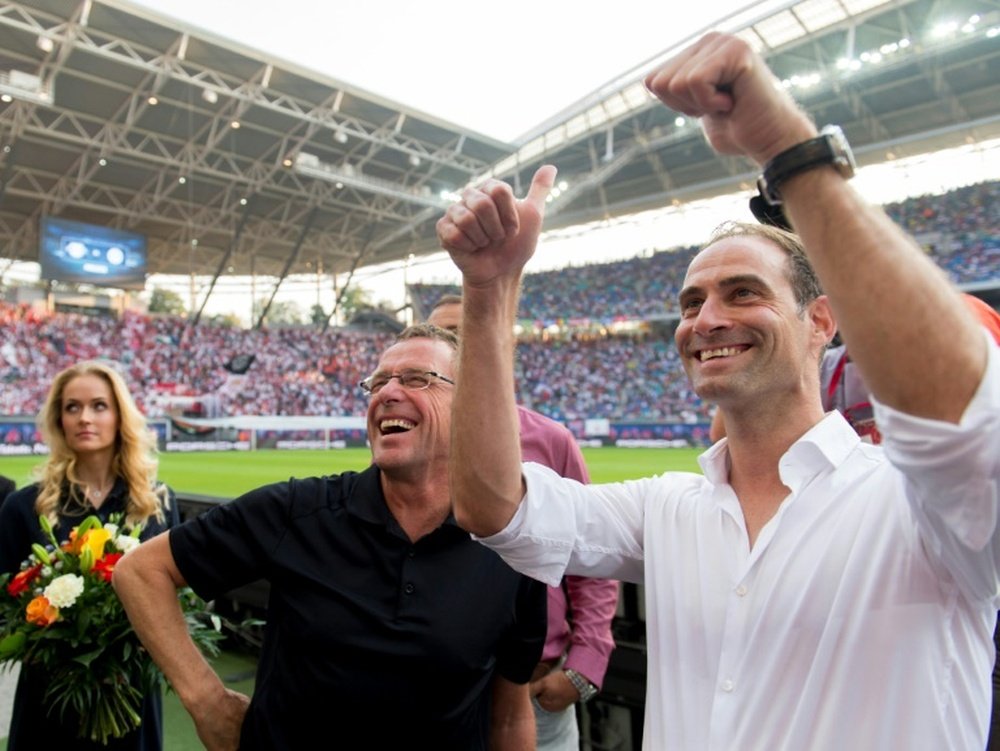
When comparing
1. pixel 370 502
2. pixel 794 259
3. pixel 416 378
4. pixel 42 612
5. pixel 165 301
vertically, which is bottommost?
pixel 42 612

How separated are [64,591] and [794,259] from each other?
2529 millimetres

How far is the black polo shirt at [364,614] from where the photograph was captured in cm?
190

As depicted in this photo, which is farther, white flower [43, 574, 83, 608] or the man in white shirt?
white flower [43, 574, 83, 608]

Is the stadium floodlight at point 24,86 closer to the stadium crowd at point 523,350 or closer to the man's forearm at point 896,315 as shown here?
the stadium crowd at point 523,350

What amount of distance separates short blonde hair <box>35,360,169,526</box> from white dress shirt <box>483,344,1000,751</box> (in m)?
2.65

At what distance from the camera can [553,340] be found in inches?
1647

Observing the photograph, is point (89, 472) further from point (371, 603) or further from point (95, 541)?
point (371, 603)

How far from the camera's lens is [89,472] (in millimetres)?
3619

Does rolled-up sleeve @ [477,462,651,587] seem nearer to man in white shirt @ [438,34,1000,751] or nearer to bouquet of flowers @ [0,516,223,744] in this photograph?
man in white shirt @ [438,34,1000,751]

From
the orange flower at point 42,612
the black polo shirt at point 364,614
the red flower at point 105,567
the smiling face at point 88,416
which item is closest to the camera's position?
the black polo shirt at point 364,614

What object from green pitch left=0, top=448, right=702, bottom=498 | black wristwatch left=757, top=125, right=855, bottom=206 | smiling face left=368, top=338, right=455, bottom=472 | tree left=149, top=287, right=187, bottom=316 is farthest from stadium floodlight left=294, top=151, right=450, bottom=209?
tree left=149, top=287, right=187, bottom=316

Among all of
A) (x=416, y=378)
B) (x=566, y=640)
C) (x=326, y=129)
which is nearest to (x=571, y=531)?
(x=416, y=378)

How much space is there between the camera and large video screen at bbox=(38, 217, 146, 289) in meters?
29.8

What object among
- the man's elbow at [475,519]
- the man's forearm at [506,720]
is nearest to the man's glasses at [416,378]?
the man's elbow at [475,519]
